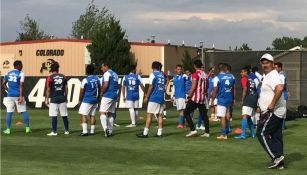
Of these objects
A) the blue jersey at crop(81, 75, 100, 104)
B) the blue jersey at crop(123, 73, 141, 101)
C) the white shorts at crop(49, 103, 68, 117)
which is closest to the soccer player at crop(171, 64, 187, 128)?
the blue jersey at crop(123, 73, 141, 101)

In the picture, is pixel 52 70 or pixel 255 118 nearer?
pixel 52 70

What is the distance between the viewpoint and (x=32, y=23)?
7344cm

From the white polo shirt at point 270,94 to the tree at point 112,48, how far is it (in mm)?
37393

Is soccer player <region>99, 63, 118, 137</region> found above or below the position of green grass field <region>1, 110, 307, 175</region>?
above

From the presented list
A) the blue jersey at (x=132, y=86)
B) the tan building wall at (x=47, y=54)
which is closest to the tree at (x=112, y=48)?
the tan building wall at (x=47, y=54)

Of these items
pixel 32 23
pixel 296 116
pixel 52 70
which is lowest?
pixel 296 116

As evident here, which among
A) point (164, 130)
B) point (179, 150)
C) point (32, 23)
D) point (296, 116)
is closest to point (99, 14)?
point (32, 23)

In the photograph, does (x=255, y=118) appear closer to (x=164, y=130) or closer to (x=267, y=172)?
(x=164, y=130)

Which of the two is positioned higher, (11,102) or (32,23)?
(32,23)

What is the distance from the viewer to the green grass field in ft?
32.2

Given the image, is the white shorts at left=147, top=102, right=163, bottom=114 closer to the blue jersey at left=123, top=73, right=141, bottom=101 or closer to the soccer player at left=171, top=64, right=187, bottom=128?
the soccer player at left=171, top=64, right=187, bottom=128

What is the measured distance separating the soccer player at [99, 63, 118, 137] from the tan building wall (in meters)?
37.1

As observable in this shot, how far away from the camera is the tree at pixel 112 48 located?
47781 mm

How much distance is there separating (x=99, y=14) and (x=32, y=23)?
8.76 metres
